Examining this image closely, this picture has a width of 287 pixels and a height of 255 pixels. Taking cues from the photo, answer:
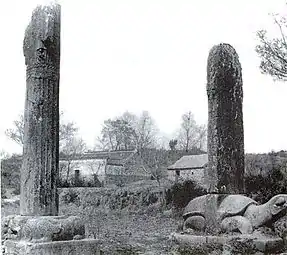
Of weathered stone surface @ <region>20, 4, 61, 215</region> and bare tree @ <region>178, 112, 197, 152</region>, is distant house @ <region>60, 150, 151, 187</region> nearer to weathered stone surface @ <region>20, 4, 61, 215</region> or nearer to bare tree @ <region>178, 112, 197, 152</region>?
bare tree @ <region>178, 112, 197, 152</region>

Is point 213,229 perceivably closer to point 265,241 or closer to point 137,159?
point 265,241

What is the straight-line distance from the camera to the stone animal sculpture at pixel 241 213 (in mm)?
7062

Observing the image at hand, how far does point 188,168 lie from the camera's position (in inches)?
1686

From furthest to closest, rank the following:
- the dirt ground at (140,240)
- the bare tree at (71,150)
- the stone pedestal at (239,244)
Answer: the bare tree at (71,150)
the dirt ground at (140,240)
the stone pedestal at (239,244)

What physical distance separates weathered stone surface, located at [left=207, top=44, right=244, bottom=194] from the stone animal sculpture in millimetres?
439

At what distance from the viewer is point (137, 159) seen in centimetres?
5072

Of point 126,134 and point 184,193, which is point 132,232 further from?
point 126,134

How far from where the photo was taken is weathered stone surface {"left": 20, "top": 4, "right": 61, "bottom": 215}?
6.60 meters

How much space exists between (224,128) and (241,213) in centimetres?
160

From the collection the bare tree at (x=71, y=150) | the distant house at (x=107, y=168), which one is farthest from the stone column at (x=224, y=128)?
the distant house at (x=107, y=168)

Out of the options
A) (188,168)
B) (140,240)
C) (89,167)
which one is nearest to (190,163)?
(188,168)

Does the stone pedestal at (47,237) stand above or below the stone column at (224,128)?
below

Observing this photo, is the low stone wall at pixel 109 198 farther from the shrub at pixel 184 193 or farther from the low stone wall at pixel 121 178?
the low stone wall at pixel 121 178

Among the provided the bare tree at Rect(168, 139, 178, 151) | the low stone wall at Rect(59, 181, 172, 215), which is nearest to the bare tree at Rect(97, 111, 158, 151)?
the bare tree at Rect(168, 139, 178, 151)
